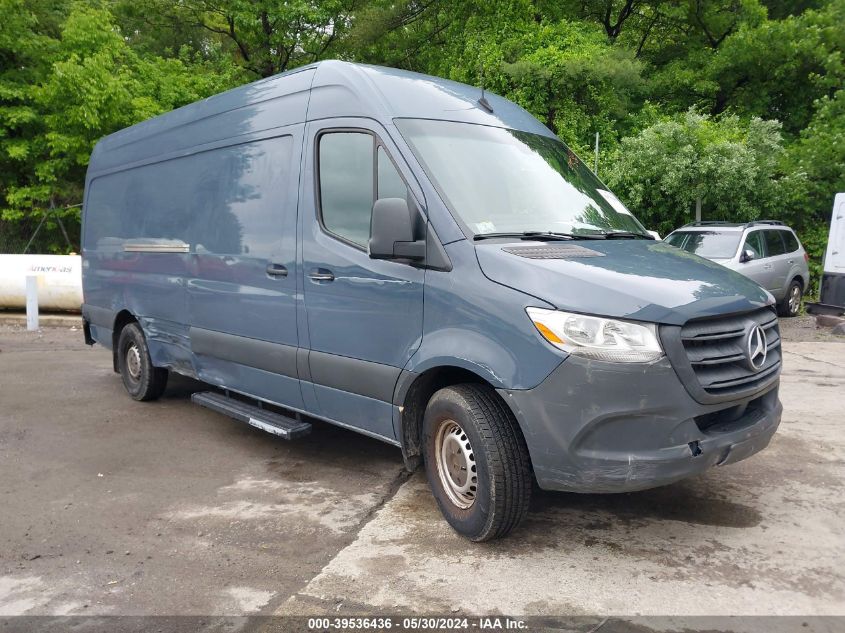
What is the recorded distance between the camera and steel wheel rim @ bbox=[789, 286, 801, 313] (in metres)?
14.0

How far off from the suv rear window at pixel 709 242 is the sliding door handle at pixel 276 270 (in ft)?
30.4

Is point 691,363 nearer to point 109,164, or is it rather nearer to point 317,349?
point 317,349

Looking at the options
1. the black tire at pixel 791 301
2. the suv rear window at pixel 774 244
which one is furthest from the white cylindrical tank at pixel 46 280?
the black tire at pixel 791 301

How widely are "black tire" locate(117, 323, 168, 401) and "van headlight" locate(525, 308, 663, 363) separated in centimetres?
489

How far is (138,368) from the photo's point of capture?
7.14 metres

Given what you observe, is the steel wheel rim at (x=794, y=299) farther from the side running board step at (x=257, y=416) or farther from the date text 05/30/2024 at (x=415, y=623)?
the date text 05/30/2024 at (x=415, y=623)

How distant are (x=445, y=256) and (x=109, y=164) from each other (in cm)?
530

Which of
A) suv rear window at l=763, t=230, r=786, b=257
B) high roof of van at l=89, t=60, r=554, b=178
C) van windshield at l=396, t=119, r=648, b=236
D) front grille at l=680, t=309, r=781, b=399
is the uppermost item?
high roof of van at l=89, t=60, r=554, b=178

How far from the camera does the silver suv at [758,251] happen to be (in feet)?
40.8

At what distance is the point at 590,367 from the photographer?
127 inches

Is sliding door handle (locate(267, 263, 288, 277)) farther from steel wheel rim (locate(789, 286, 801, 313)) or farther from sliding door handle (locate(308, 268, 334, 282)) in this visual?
steel wheel rim (locate(789, 286, 801, 313))

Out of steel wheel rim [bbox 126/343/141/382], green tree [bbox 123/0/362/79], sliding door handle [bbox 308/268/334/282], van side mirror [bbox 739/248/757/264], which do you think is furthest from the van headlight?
green tree [bbox 123/0/362/79]

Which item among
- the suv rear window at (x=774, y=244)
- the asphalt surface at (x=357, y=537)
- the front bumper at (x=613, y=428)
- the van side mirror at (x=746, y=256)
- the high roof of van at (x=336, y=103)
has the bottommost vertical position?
the asphalt surface at (x=357, y=537)

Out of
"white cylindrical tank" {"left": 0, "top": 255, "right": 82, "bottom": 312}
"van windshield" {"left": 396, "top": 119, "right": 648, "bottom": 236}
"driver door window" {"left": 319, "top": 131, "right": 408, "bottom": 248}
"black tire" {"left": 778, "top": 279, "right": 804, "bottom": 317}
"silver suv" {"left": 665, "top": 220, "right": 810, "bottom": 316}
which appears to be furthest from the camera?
"black tire" {"left": 778, "top": 279, "right": 804, "bottom": 317}
